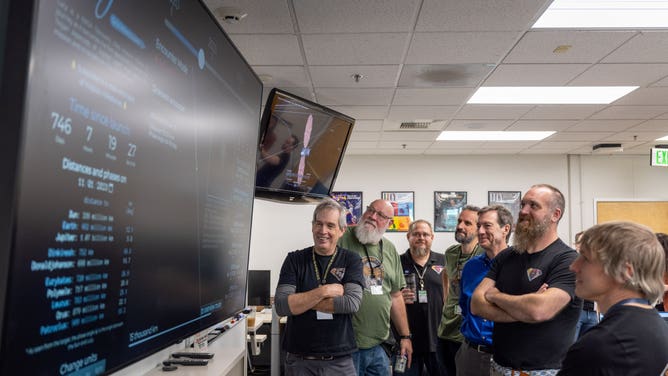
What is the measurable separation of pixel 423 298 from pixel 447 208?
182 inches

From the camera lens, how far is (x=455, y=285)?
3729mm

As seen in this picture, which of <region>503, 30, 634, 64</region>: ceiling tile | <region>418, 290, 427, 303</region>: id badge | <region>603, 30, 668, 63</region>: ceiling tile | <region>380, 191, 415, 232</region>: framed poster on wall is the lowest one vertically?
<region>418, 290, 427, 303</region>: id badge

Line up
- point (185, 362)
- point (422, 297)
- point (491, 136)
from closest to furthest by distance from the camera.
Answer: point (185, 362), point (422, 297), point (491, 136)

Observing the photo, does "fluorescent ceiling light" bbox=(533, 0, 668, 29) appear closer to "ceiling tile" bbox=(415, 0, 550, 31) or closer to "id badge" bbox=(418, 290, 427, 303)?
"ceiling tile" bbox=(415, 0, 550, 31)

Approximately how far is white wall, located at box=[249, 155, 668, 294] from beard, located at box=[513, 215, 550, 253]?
6.16 meters

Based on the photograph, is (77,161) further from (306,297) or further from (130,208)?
(306,297)

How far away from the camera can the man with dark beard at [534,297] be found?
220 cm

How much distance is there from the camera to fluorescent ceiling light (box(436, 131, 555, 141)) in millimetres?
7012

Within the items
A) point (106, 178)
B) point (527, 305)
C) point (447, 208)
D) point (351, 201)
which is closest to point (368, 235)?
point (527, 305)

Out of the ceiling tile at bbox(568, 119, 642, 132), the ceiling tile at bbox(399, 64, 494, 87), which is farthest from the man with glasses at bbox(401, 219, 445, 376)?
the ceiling tile at bbox(568, 119, 642, 132)

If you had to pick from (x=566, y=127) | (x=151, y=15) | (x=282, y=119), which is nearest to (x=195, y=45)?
(x=151, y=15)

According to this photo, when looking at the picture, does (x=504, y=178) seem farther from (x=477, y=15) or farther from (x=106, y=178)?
(x=106, y=178)

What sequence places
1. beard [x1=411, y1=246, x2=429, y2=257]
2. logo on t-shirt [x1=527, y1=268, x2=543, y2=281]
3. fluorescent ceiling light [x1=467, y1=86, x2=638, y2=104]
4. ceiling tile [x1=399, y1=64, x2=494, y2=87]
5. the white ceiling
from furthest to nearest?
fluorescent ceiling light [x1=467, y1=86, x2=638, y2=104], beard [x1=411, y1=246, x2=429, y2=257], ceiling tile [x1=399, y1=64, x2=494, y2=87], the white ceiling, logo on t-shirt [x1=527, y1=268, x2=543, y2=281]

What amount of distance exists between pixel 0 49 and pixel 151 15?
16.9 inches
